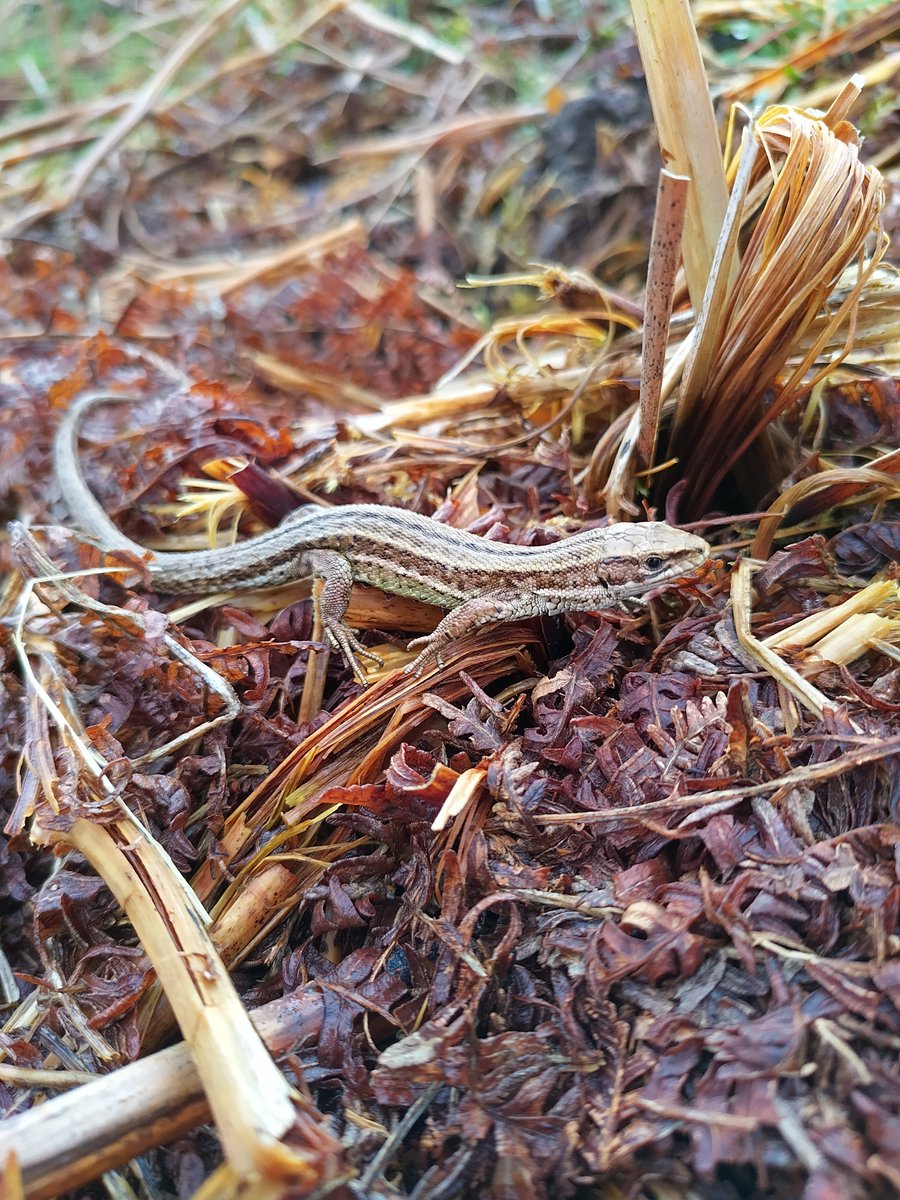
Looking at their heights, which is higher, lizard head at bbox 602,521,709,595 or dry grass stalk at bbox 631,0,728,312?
dry grass stalk at bbox 631,0,728,312

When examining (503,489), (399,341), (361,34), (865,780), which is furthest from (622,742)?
(361,34)

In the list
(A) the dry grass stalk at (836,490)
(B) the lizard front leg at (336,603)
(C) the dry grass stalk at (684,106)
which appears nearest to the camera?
(C) the dry grass stalk at (684,106)

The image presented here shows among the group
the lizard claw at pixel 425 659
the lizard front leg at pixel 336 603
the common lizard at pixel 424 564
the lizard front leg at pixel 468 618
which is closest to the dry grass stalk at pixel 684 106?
the common lizard at pixel 424 564

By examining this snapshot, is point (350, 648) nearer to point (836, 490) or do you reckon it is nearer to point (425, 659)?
point (425, 659)

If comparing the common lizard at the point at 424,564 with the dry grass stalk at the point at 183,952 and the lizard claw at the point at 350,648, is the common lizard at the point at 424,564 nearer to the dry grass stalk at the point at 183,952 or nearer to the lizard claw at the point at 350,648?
the lizard claw at the point at 350,648

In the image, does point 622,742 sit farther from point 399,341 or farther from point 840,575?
point 399,341

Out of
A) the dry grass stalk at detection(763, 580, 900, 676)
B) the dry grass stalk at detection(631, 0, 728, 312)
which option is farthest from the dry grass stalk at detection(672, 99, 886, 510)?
the dry grass stalk at detection(763, 580, 900, 676)

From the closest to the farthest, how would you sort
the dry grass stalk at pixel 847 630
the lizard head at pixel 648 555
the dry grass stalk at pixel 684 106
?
1. the dry grass stalk at pixel 847 630
2. the dry grass stalk at pixel 684 106
3. the lizard head at pixel 648 555

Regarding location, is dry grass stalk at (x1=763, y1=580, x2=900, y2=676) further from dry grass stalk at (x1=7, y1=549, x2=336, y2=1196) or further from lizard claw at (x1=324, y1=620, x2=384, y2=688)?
dry grass stalk at (x1=7, y1=549, x2=336, y2=1196)
